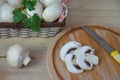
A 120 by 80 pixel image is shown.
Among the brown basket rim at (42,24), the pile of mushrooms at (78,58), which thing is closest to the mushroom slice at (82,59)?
the pile of mushrooms at (78,58)

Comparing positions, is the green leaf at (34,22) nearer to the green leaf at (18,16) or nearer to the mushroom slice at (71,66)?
the green leaf at (18,16)

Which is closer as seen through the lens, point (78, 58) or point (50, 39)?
point (78, 58)

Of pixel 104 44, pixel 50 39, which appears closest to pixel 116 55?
pixel 104 44

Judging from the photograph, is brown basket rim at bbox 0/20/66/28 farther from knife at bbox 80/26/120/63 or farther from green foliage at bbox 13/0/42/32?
knife at bbox 80/26/120/63

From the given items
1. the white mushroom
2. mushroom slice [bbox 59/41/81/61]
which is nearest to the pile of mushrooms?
mushroom slice [bbox 59/41/81/61]

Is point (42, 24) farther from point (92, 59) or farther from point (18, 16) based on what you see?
point (92, 59)

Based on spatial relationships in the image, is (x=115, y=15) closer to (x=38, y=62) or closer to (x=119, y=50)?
(x=119, y=50)
